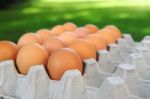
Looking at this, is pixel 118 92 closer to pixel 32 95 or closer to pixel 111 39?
pixel 32 95

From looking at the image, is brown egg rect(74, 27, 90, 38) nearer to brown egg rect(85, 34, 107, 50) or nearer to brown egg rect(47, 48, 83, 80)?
brown egg rect(85, 34, 107, 50)

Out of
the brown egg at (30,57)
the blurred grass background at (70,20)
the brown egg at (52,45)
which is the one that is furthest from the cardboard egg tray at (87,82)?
the blurred grass background at (70,20)

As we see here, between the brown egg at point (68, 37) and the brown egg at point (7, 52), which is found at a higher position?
the brown egg at point (7, 52)

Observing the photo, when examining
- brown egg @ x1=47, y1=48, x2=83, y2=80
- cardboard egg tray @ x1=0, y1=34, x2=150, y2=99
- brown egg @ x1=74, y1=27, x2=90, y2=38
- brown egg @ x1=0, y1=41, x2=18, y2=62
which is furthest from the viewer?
brown egg @ x1=74, y1=27, x2=90, y2=38

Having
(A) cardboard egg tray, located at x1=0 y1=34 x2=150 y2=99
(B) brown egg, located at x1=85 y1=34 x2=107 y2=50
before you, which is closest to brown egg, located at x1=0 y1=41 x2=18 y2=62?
(A) cardboard egg tray, located at x1=0 y1=34 x2=150 y2=99

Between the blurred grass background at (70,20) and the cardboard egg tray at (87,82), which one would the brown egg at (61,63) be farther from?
the blurred grass background at (70,20)

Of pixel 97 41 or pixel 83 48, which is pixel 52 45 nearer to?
pixel 83 48

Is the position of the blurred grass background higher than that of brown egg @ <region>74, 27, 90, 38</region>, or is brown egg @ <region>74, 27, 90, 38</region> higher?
brown egg @ <region>74, 27, 90, 38</region>

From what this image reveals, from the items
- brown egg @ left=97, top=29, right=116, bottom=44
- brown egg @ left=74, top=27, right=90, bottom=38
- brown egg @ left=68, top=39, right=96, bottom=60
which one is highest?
brown egg @ left=68, top=39, right=96, bottom=60
